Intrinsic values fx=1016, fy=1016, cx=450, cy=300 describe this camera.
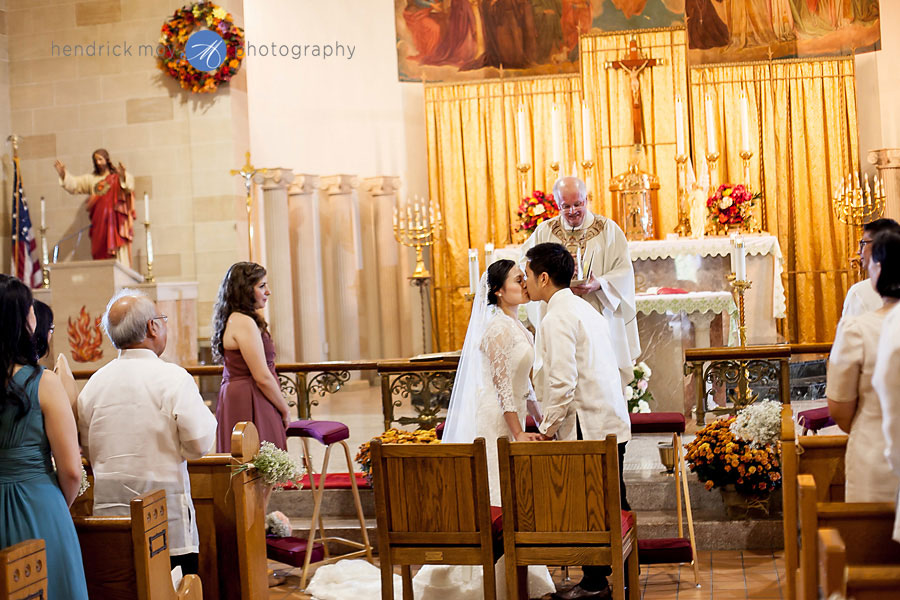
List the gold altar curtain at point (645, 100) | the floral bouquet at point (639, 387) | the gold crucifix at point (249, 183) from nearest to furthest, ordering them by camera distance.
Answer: the floral bouquet at point (639, 387) < the gold crucifix at point (249, 183) < the gold altar curtain at point (645, 100)

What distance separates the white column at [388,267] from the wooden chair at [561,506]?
29.4ft

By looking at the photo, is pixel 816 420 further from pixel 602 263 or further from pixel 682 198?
pixel 682 198

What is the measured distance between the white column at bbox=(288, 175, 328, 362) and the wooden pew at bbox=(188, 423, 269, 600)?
845cm

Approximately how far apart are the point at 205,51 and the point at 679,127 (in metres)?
5.61

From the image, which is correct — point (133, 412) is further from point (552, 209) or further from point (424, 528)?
point (552, 209)

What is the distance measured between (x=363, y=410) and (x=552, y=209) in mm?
2736

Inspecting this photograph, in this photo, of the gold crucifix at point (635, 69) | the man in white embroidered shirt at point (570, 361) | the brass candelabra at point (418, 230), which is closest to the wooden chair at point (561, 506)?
the man in white embroidered shirt at point (570, 361)

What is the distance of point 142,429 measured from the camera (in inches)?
144

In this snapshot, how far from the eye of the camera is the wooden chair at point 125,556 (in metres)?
3.13

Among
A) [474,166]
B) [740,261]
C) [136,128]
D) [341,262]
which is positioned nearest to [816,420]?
[740,261]

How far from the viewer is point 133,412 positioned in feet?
12.0

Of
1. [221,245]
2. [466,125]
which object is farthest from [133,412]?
[466,125]

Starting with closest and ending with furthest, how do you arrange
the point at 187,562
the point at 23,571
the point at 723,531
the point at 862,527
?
the point at 23,571
the point at 862,527
the point at 187,562
the point at 723,531

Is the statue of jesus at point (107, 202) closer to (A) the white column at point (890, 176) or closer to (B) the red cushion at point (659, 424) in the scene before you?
(B) the red cushion at point (659, 424)
